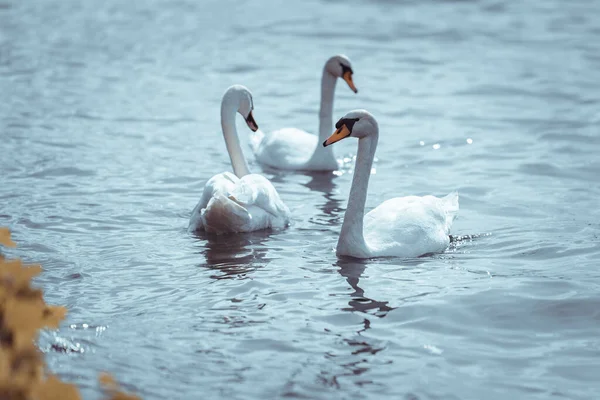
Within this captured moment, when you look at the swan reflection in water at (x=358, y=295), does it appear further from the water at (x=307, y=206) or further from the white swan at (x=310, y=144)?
the white swan at (x=310, y=144)

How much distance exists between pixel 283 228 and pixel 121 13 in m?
13.8

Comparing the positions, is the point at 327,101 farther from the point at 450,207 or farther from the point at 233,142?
the point at 450,207

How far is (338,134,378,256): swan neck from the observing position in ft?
25.7

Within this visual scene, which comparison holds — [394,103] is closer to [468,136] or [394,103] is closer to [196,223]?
[468,136]

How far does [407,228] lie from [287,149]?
12.6 ft

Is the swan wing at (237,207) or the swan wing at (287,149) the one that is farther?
the swan wing at (287,149)

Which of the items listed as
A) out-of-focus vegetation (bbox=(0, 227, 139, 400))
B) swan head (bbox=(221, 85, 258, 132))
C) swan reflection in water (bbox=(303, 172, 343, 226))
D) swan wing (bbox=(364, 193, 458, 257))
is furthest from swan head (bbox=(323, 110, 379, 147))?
out-of-focus vegetation (bbox=(0, 227, 139, 400))

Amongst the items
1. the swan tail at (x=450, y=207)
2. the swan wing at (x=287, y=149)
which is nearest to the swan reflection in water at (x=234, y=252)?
the swan tail at (x=450, y=207)

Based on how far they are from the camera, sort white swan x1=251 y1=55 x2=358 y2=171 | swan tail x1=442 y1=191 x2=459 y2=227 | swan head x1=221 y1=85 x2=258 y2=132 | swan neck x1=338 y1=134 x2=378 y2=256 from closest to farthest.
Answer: swan neck x1=338 y1=134 x2=378 y2=256 < swan tail x1=442 y1=191 x2=459 y2=227 < swan head x1=221 y1=85 x2=258 y2=132 < white swan x1=251 y1=55 x2=358 y2=171

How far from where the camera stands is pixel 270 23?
2105cm

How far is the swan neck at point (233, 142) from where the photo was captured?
9742 mm

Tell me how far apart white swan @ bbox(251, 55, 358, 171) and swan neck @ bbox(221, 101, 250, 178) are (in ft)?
5.43

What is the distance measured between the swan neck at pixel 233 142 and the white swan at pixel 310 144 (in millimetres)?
1656

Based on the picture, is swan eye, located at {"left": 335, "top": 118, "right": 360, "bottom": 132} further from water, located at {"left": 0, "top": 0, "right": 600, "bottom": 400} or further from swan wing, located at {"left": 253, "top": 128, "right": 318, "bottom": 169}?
swan wing, located at {"left": 253, "top": 128, "right": 318, "bottom": 169}
